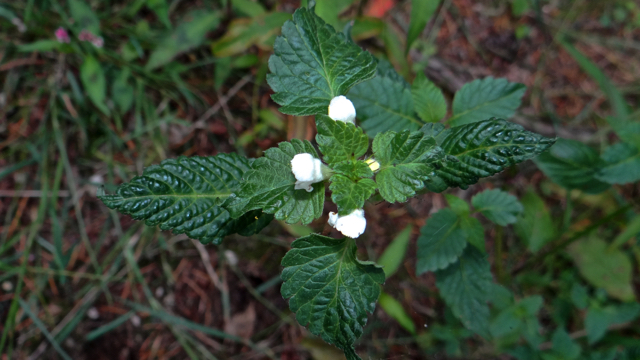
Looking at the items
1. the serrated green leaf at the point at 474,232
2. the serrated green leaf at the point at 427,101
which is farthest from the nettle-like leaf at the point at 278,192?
the serrated green leaf at the point at 474,232

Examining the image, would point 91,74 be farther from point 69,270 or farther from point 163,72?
point 69,270

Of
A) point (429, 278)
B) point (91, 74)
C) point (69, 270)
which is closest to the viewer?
point (91, 74)

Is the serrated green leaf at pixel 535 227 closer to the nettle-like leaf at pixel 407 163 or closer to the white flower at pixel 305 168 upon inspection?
the nettle-like leaf at pixel 407 163

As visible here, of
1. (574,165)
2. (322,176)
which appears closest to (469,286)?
(574,165)

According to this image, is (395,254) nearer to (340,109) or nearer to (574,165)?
(574,165)

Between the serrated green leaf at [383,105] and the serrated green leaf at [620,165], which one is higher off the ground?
the serrated green leaf at [383,105]

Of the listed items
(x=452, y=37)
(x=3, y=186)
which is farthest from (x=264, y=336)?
(x=452, y=37)
